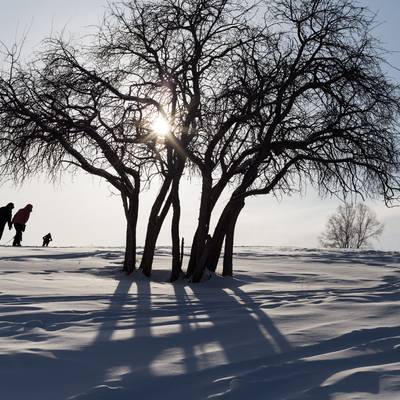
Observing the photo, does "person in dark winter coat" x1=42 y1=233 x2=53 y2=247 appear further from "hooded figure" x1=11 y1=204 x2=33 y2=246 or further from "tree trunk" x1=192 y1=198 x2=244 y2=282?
"tree trunk" x1=192 y1=198 x2=244 y2=282

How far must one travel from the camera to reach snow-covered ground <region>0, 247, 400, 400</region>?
404 cm

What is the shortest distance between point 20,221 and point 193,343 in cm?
1803

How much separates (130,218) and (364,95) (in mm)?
5999

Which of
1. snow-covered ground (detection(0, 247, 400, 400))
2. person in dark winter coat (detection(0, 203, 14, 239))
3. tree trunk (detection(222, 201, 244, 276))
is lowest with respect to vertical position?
snow-covered ground (detection(0, 247, 400, 400))

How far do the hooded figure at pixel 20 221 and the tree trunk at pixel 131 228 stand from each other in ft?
31.5

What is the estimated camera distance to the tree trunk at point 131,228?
1353 cm

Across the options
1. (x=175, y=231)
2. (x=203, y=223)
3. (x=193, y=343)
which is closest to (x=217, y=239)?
(x=203, y=223)

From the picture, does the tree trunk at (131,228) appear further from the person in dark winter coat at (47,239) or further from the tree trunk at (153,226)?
the person in dark winter coat at (47,239)

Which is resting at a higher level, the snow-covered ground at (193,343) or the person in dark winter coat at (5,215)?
the person in dark winter coat at (5,215)

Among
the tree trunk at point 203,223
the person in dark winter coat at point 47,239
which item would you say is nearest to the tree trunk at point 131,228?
the tree trunk at point 203,223

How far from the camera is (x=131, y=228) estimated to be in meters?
13.7

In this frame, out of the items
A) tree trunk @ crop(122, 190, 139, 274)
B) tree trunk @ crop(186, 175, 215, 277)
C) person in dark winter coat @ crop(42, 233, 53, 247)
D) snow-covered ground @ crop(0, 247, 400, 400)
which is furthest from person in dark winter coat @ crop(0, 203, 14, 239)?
snow-covered ground @ crop(0, 247, 400, 400)

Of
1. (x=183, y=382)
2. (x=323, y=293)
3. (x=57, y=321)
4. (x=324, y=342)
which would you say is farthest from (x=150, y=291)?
(x=183, y=382)

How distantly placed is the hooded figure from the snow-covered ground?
12113 mm
